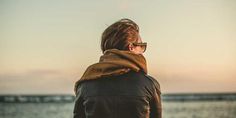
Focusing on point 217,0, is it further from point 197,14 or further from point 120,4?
point 120,4

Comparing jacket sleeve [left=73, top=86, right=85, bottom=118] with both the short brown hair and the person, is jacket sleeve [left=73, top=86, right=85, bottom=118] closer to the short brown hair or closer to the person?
the person

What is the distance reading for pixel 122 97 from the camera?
1540 mm

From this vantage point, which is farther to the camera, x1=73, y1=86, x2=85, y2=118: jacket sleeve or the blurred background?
the blurred background

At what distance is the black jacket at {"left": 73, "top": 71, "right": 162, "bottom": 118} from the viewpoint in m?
1.52

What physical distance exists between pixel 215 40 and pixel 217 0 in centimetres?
34

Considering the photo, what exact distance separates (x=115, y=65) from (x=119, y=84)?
64 millimetres

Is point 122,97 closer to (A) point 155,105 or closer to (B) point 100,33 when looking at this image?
(A) point 155,105

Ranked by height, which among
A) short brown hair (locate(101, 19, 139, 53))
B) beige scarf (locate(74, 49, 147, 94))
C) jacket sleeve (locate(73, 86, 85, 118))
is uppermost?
short brown hair (locate(101, 19, 139, 53))

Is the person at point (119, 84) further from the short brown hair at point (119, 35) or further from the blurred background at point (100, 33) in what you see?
the blurred background at point (100, 33)

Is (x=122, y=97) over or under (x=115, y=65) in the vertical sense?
under

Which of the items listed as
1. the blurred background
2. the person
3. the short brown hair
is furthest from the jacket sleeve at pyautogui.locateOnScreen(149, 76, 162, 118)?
the blurred background

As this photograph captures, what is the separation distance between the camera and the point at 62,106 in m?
8.92

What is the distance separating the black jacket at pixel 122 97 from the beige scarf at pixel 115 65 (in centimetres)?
2

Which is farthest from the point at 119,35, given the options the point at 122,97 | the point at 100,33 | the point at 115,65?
the point at 100,33
